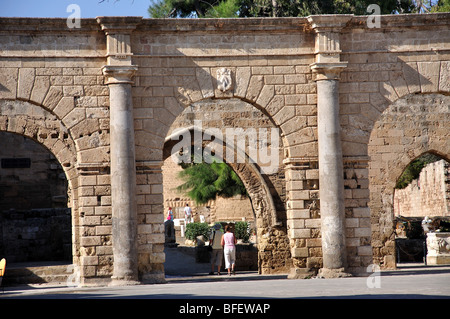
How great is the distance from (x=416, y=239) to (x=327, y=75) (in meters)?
9.35

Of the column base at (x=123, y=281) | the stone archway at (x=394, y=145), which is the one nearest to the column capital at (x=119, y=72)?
the column base at (x=123, y=281)

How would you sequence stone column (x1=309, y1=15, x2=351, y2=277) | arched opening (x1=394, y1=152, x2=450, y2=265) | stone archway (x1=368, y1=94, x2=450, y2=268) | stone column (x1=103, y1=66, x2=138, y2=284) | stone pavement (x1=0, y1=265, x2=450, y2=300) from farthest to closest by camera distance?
1. arched opening (x1=394, y1=152, x2=450, y2=265)
2. stone archway (x1=368, y1=94, x2=450, y2=268)
3. stone column (x1=309, y1=15, x2=351, y2=277)
4. stone column (x1=103, y1=66, x2=138, y2=284)
5. stone pavement (x1=0, y1=265, x2=450, y2=300)

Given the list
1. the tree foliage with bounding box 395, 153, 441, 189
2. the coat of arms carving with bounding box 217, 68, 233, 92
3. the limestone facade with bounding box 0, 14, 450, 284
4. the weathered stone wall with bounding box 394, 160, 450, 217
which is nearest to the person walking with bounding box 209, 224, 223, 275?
the limestone facade with bounding box 0, 14, 450, 284

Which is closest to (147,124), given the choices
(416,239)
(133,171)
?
(133,171)

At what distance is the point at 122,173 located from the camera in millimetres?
13188

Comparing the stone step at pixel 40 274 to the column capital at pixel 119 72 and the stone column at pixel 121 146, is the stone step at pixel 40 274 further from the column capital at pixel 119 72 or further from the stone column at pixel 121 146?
the column capital at pixel 119 72

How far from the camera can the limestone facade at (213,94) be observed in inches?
522

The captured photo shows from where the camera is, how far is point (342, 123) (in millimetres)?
13930

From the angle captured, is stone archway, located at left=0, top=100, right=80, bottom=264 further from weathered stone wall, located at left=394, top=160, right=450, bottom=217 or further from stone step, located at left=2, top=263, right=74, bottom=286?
weathered stone wall, located at left=394, top=160, right=450, bottom=217

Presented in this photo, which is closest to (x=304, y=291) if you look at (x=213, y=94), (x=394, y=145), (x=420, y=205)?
(x=213, y=94)

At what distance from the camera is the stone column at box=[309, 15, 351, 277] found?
13.6 meters

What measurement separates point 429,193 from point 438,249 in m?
8.25

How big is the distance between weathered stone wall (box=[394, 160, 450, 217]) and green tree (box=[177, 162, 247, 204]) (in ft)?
21.3
